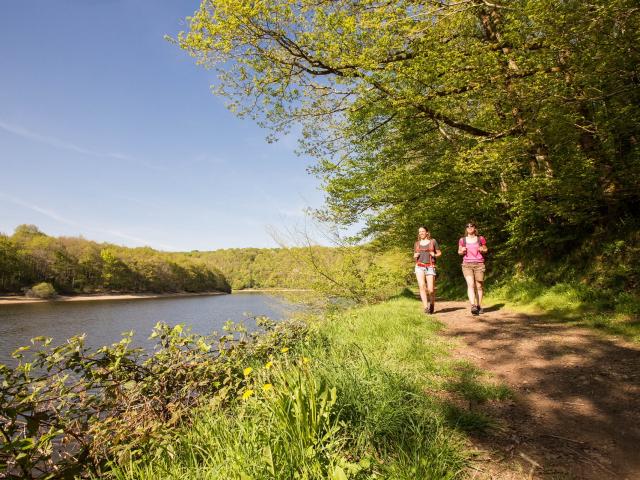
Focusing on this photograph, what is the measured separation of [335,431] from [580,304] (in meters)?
7.99

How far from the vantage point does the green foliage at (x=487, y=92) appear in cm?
700

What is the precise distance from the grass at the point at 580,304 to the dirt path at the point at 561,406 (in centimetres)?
65

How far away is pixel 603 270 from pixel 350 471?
912cm

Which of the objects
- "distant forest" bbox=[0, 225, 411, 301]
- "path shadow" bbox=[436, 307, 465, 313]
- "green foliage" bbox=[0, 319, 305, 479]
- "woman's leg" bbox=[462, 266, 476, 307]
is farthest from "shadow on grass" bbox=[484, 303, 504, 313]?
"green foliage" bbox=[0, 319, 305, 479]

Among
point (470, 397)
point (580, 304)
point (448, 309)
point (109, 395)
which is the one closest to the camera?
point (470, 397)

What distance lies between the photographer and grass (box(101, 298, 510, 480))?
2.17 m

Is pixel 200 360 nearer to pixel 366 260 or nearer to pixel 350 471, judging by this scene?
pixel 350 471

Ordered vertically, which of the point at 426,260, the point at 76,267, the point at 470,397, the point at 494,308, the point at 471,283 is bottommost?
the point at 470,397

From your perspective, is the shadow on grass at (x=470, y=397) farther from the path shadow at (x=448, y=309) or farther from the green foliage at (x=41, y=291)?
the green foliage at (x=41, y=291)

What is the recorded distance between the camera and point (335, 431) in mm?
2270

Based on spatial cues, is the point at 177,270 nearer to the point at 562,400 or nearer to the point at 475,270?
the point at 475,270

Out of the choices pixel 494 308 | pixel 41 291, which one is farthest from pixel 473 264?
pixel 41 291

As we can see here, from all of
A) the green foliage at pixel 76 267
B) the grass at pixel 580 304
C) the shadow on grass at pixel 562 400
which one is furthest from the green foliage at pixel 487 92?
the green foliage at pixel 76 267

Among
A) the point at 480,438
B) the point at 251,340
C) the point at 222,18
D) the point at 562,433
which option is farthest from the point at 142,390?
the point at 222,18
